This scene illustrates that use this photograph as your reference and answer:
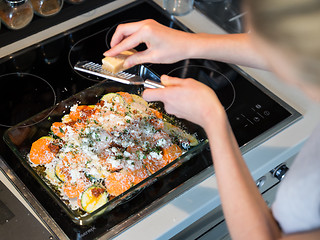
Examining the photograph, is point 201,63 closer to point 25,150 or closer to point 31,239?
point 25,150

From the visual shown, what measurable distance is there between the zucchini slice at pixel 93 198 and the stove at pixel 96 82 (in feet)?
0.12

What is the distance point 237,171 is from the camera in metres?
0.82

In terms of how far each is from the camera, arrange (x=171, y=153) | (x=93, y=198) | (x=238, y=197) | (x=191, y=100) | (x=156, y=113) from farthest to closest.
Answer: (x=156, y=113), (x=171, y=153), (x=93, y=198), (x=191, y=100), (x=238, y=197)

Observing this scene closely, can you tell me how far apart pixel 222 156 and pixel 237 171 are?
0.04 m

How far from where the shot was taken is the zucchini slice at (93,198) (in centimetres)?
105

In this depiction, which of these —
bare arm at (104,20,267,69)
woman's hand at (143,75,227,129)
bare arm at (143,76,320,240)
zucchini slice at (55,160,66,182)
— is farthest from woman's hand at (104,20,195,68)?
zucchini slice at (55,160,66,182)

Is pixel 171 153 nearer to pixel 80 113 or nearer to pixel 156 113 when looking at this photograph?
pixel 156 113

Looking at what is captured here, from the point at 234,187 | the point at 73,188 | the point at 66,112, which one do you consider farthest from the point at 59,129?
the point at 234,187

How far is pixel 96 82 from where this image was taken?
1.38 metres

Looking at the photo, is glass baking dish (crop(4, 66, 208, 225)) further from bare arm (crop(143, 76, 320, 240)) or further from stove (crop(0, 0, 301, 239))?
bare arm (crop(143, 76, 320, 240))

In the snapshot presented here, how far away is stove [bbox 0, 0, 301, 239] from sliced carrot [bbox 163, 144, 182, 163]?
4 centimetres

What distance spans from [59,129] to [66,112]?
72 mm

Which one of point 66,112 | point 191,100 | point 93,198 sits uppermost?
point 191,100

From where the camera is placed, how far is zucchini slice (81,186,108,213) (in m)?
1.05
